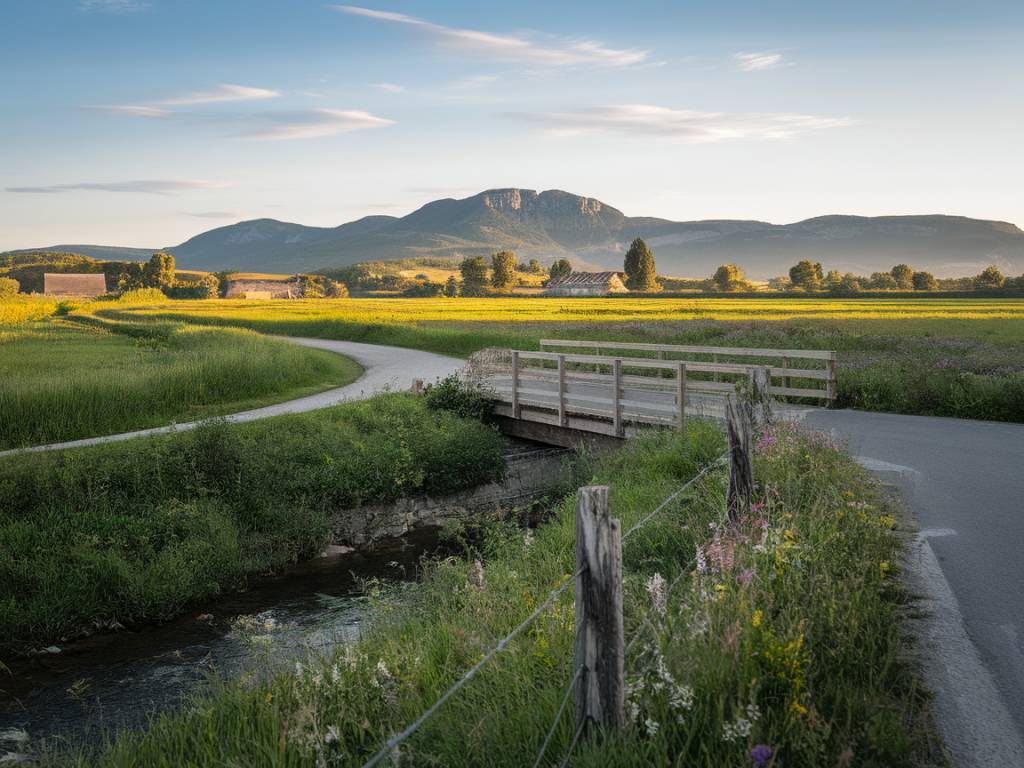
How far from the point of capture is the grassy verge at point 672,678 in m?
4.10

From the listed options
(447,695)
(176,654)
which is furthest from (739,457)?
(176,654)

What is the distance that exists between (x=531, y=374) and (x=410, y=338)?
69.9 feet

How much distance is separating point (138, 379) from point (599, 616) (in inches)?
739

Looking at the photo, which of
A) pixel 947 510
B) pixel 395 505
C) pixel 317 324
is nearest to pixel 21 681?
pixel 395 505

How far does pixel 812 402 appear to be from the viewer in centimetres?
1977

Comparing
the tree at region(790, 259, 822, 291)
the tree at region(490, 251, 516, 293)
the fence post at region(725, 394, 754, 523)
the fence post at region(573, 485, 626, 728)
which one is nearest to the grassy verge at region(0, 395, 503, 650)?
the fence post at region(725, 394, 754, 523)

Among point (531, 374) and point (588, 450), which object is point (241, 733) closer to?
point (588, 450)

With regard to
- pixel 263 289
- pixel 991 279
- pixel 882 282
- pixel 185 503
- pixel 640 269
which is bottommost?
pixel 185 503

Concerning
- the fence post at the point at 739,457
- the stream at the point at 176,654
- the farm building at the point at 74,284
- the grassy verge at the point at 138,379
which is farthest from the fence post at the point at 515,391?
the farm building at the point at 74,284

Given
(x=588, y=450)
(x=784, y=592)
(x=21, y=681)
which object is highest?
(x=784, y=592)

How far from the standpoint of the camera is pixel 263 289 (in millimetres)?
126688

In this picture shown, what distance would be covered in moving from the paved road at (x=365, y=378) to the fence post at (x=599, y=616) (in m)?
13.5

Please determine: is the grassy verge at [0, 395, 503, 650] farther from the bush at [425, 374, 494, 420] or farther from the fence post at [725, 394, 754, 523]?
the fence post at [725, 394, 754, 523]

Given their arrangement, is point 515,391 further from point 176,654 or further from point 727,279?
point 727,279
